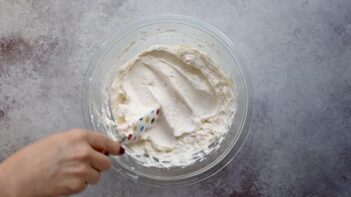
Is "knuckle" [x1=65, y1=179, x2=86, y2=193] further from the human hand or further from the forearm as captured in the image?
the forearm

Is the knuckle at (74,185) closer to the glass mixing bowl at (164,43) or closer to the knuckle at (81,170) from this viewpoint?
the knuckle at (81,170)

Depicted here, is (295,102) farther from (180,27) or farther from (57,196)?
(57,196)

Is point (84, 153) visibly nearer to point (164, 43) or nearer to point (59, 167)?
point (59, 167)

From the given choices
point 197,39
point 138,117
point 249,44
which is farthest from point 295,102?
point 138,117

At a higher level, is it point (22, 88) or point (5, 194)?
point (22, 88)

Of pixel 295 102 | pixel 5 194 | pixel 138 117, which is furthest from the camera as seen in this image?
pixel 295 102

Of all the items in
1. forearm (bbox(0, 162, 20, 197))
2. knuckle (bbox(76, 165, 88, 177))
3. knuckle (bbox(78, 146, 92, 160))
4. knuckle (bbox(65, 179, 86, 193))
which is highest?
forearm (bbox(0, 162, 20, 197))

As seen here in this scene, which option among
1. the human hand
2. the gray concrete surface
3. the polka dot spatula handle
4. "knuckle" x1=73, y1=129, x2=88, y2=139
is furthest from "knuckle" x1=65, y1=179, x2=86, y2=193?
the gray concrete surface
